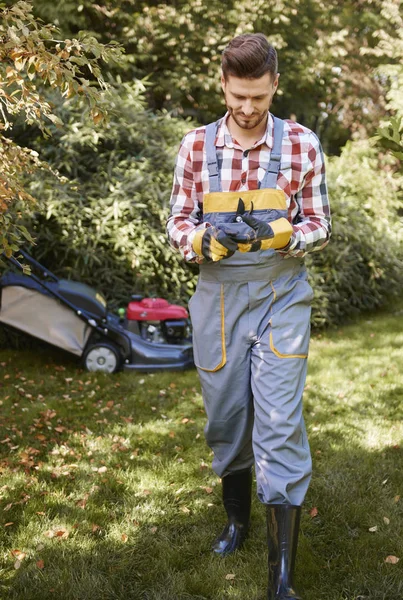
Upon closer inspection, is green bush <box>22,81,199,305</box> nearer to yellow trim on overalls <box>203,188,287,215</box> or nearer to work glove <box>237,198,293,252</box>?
yellow trim on overalls <box>203,188,287,215</box>

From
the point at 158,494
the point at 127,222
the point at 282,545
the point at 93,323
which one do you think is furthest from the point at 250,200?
the point at 127,222

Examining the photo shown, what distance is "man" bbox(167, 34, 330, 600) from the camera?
214 centimetres

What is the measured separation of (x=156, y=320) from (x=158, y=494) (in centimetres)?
227

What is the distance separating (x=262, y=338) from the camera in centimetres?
227

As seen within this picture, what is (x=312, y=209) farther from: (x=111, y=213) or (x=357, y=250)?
(x=357, y=250)

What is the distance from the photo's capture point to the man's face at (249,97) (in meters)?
2.16

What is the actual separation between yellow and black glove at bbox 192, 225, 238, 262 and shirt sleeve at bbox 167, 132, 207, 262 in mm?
102

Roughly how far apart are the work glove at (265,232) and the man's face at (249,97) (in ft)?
0.90

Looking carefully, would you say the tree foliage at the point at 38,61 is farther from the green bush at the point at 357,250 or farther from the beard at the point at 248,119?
the green bush at the point at 357,250

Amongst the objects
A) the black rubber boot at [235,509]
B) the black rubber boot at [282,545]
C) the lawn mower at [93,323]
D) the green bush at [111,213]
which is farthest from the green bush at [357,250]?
the black rubber boot at [282,545]

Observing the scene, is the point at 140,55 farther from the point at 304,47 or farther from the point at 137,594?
the point at 137,594

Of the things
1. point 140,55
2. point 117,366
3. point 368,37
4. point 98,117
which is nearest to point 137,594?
point 98,117

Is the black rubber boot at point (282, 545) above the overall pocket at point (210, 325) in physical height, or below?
below

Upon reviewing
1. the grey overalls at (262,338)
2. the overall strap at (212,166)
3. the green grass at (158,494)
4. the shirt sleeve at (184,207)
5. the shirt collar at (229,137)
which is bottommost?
the green grass at (158,494)
